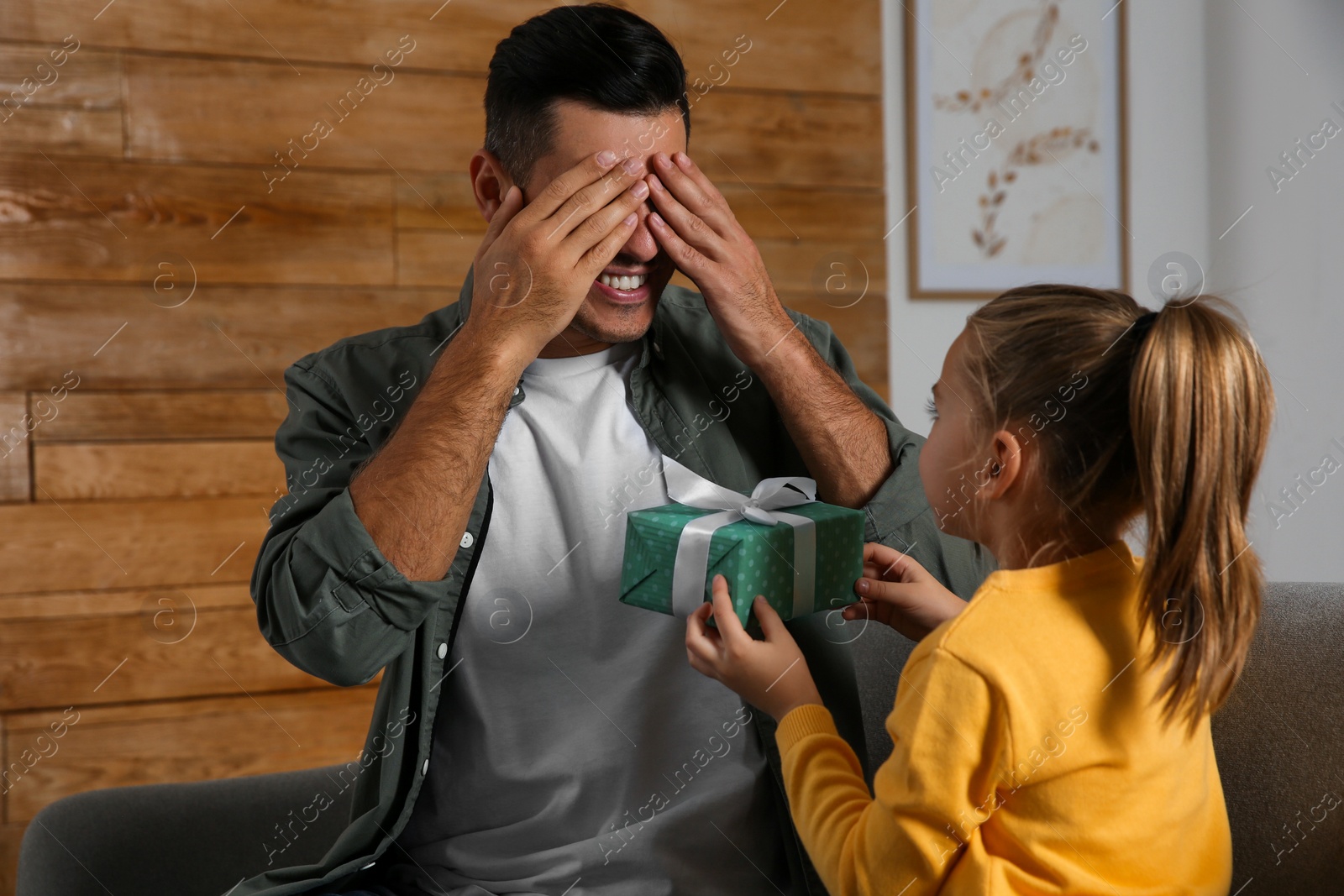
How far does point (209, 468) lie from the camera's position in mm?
2125

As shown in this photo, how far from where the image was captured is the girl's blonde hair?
783 mm

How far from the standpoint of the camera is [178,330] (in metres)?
2.09

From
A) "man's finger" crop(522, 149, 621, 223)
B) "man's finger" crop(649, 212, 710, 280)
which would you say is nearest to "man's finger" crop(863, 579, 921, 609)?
"man's finger" crop(649, 212, 710, 280)

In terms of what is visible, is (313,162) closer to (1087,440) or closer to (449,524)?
(449,524)

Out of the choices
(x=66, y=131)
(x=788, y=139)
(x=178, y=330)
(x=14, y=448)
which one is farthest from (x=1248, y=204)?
(x=14, y=448)

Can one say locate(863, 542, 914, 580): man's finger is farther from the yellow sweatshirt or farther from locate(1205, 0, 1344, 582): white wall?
locate(1205, 0, 1344, 582): white wall

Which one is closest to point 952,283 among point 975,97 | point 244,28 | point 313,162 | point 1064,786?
point 975,97

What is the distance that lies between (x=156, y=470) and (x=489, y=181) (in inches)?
45.7

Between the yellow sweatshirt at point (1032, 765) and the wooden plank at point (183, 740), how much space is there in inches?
63.4

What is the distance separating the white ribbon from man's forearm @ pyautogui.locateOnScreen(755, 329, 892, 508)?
0.14m

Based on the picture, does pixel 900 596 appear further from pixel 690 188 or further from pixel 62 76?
pixel 62 76

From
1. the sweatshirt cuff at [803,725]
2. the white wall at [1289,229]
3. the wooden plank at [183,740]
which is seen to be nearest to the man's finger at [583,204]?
the sweatshirt cuff at [803,725]

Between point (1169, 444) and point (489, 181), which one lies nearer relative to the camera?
point (1169, 444)

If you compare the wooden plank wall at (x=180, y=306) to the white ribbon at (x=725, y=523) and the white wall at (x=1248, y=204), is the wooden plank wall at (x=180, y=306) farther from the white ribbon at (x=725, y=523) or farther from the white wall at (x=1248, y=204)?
the white ribbon at (x=725, y=523)
